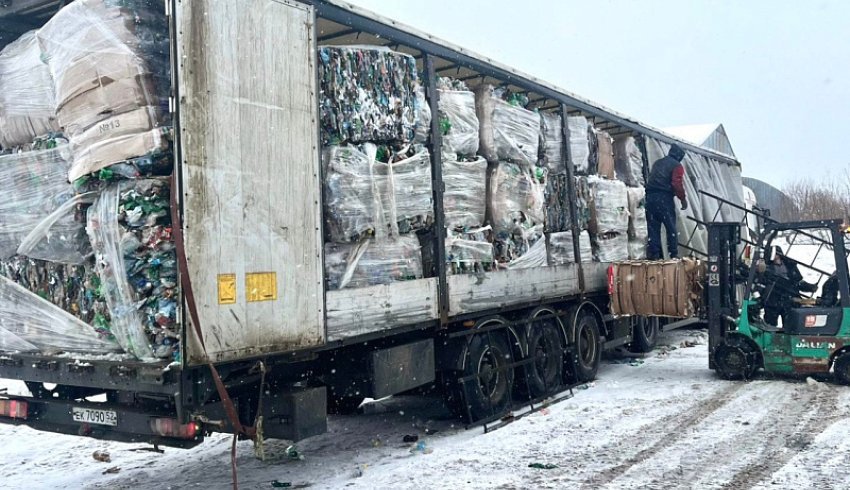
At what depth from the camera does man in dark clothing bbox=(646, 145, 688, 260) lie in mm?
11438

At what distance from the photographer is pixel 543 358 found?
872cm

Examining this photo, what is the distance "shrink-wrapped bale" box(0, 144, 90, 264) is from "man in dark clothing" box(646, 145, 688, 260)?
869 cm

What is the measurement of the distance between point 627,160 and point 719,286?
2469 mm

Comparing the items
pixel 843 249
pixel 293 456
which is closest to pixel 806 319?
A: pixel 843 249

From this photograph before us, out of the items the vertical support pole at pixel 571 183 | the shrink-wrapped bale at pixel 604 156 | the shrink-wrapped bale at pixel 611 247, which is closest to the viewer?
the vertical support pole at pixel 571 183

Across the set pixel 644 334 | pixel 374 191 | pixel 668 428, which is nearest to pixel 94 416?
pixel 374 191

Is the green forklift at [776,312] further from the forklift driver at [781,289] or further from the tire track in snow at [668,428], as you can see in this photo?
the tire track in snow at [668,428]

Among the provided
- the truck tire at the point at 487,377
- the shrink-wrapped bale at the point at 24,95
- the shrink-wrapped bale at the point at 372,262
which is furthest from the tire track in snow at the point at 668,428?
the shrink-wrapped bale at the point at 24,95

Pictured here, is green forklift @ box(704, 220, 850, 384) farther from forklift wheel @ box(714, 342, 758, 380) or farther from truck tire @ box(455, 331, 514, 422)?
truck tire @ box(455, 331, 514, 422)

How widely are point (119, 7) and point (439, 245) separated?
3.19m

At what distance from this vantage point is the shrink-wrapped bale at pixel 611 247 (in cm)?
1006

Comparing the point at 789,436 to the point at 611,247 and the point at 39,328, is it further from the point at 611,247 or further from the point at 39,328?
the point at 39,328

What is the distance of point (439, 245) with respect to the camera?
6.64 m

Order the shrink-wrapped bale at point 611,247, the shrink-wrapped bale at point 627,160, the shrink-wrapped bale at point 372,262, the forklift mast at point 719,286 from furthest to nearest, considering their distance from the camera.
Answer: the shrink-wrapped bale at point 627,160, the shrink-wrapped bale at point 611,247, the forklift mast at point 719,286, the shrink-wrapped bale at point 372,262
